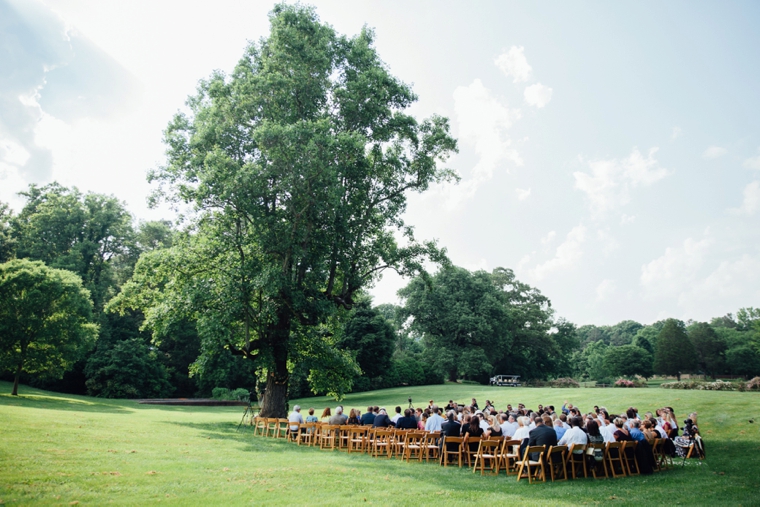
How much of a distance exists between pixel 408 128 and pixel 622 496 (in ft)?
61.4

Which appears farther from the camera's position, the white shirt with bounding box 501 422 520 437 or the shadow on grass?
the shadow on grass

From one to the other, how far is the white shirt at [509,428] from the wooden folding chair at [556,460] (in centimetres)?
221

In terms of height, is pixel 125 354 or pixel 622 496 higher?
pixel 125 354

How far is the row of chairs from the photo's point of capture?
11.2 metres

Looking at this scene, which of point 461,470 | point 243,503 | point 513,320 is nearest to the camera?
point 243,503

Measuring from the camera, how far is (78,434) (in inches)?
548

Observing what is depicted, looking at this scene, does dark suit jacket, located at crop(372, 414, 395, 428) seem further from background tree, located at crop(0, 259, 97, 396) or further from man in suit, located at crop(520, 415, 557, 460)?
background tree, located at crop(0, 259, 97, 396)

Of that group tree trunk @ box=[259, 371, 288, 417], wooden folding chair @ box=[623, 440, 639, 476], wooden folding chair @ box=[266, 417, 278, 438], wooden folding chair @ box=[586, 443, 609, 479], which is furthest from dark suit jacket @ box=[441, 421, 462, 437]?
tree trunk @ box=[259, 371, 288, 417]

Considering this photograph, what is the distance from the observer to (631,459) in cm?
1264

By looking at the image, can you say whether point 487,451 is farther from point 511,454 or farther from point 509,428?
point 509,428

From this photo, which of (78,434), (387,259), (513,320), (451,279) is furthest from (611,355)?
(78,434)

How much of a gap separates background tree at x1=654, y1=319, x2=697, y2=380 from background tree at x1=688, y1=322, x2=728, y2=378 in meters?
5.00

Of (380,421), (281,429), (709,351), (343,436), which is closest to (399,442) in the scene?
(380,421)

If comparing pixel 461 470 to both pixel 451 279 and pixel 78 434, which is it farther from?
pixel 451 279
